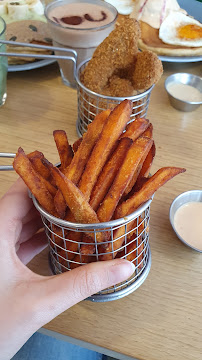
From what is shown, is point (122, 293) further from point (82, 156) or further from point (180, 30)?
point (180, 30)

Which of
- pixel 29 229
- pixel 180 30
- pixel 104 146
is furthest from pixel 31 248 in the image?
pixel 180 30

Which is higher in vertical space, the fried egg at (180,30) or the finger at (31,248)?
the fried egg at (180,30)

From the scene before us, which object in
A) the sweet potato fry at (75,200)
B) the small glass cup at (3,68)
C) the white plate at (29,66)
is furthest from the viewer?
the white plate at (29,66)

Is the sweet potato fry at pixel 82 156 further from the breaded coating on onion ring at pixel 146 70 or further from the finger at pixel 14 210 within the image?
the breaded coating on onion ring at pixel 146 70

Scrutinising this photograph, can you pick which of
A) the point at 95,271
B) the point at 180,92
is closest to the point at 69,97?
the point at 180,92

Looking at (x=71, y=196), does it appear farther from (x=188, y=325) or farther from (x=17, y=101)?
(x=17, y=101)

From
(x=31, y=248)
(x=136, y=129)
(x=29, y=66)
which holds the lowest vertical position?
(x=31, y=248)

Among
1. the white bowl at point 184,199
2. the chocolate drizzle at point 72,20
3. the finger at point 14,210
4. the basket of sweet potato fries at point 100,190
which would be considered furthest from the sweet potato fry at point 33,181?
the chocolate drizzle at point 72,20

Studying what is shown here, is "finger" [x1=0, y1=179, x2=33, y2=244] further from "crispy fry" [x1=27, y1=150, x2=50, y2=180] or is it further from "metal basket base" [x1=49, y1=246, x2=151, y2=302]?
"metal basket base" [x1=49, y1=246, x2=151, y2=302]
